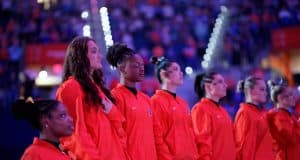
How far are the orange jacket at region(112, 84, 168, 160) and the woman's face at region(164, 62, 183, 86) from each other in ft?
2.27

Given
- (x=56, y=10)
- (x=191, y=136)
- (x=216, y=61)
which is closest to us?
(x=191, y=136)

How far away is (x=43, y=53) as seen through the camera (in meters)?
15.2

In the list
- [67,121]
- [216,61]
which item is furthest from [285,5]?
[67,121]

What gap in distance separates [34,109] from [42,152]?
345mm

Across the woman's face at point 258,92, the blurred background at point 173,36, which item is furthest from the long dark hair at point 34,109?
the blurred background at point 173,36

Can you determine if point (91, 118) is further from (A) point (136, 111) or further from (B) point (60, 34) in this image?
(B) point (60, 34)

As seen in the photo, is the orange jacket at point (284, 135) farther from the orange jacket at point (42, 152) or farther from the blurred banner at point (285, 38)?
the blurred banner at point (285, 38)

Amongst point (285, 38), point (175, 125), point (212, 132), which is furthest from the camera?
point (285, 38)

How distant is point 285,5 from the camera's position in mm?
16875

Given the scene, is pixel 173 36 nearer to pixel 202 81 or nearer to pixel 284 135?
pixel 284 135

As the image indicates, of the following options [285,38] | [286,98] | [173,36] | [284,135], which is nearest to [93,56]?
[284,135]

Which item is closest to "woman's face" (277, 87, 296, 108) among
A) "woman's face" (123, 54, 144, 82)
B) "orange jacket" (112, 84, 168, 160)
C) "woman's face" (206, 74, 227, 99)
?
"woman's face" (206, 74, 227, 99)

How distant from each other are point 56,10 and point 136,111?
1107 centimetres

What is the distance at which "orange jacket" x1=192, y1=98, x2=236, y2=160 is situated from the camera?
6352 millimetres
